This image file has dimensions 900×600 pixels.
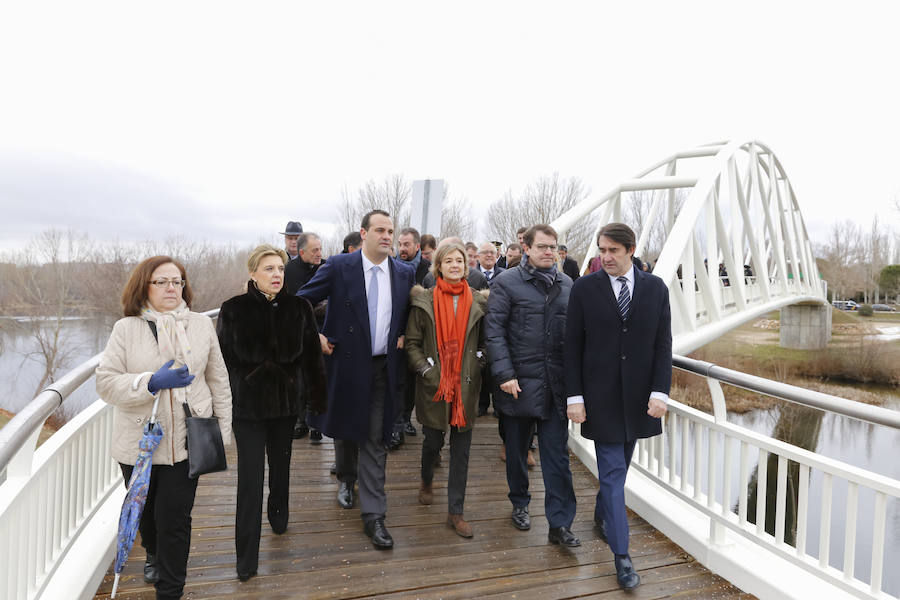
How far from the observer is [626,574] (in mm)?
2822

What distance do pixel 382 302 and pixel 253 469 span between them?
1.22m

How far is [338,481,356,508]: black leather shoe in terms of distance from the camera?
12.2 ft

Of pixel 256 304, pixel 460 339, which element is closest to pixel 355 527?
pixel 460 339

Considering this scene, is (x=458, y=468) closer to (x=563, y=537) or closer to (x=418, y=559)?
(x=418, y=559)

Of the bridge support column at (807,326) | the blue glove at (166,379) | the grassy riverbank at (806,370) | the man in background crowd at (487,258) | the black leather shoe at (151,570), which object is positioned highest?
the man in background crowd at (487,258)

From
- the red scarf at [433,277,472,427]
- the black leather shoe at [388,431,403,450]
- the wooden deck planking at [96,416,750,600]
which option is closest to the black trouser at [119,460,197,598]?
the wooden deck planking at [96,416,750,600]

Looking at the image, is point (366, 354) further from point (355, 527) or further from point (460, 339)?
point (355, 527)

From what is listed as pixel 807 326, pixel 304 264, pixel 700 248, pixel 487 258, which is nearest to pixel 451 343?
pixel 304 264

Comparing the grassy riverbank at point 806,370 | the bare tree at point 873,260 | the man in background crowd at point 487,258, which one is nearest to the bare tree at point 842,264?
the bare tree at point 873,260

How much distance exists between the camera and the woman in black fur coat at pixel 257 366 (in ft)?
9.12

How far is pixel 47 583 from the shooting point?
2307 mm

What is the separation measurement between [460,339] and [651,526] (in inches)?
69.5

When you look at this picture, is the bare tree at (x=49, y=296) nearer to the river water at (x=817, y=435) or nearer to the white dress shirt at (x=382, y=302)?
the river water at (x=817, y=435)

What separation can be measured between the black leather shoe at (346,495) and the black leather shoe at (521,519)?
3.66 ft
